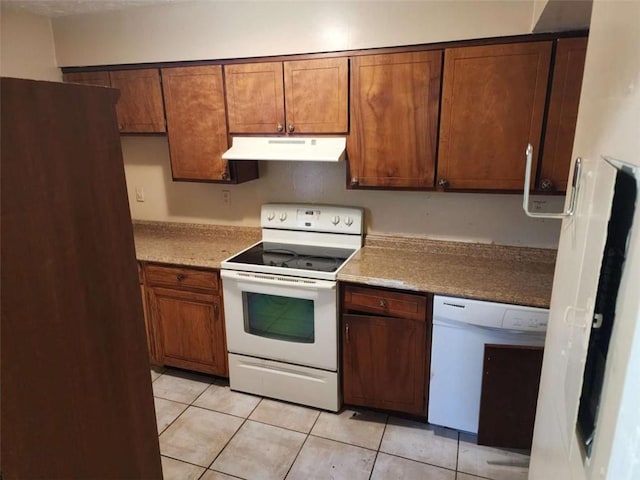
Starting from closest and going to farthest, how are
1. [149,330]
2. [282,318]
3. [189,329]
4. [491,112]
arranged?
[491,112], [282,318], [189,329], [149,330]

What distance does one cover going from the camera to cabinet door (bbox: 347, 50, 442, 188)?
2.08 metres

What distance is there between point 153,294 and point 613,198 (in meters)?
2.52

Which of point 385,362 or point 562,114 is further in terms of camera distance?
point 385,362

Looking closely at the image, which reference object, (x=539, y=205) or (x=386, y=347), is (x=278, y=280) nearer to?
(x=386, y=347)

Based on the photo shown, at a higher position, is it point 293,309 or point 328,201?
point 328,201

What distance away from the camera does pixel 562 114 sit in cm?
191

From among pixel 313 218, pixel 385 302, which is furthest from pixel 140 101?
pixel 385 302

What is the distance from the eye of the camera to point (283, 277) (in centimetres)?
228

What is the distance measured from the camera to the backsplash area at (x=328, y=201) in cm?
235

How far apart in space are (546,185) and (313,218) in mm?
→ 1319

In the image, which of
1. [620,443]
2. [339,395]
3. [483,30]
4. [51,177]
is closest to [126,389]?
[51,177]

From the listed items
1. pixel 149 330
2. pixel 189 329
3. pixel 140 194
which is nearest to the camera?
pixel 189 329

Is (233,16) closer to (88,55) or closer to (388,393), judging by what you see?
(88,55)

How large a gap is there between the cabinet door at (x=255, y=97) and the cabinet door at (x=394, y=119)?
431 mm
